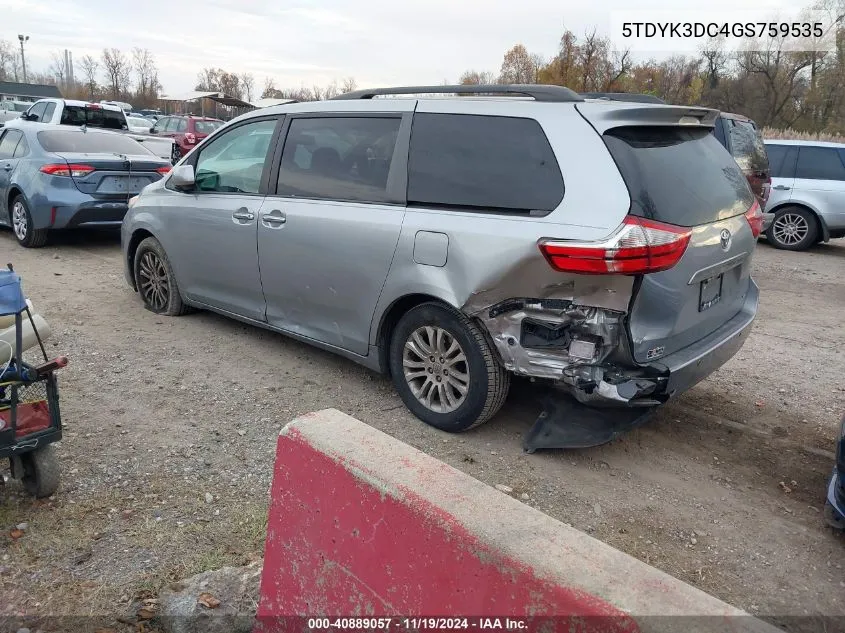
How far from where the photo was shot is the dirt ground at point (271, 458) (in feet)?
9.11

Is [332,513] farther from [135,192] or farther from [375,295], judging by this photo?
[135,192]

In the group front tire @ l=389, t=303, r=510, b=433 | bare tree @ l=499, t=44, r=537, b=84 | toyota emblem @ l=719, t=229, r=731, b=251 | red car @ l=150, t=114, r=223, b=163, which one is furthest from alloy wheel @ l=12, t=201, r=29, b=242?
bare tree @ l=499, t=44, r=537, b=84

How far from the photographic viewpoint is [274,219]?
451 cm

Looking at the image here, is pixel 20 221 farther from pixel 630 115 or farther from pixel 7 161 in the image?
pixel 630 115

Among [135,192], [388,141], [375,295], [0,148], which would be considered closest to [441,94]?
[388,141]

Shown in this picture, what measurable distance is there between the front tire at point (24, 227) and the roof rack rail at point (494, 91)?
5.66m

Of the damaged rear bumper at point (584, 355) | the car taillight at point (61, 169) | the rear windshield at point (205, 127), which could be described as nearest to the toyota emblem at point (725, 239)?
the damaged rear bumper at point (584, 355)

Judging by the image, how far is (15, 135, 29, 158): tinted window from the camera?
332 inches

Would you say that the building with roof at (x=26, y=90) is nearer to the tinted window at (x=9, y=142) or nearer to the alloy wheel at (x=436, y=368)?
the tinted window at (x=9, y=142)

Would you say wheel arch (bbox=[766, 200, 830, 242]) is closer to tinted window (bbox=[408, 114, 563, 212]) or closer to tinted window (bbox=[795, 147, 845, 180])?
tinted window (bbox=[795, 147, 845, 180])

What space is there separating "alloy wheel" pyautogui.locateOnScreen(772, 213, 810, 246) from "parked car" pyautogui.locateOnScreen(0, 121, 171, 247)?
378 inches

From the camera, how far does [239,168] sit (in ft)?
16.3

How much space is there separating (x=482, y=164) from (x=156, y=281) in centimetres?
352

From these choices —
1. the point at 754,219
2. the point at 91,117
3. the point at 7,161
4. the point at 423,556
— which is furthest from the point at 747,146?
the point at 91,117
